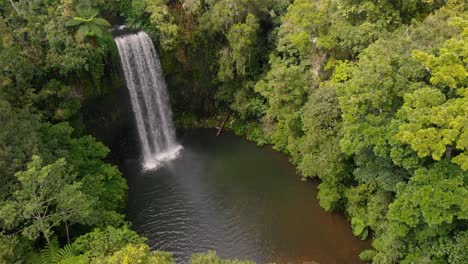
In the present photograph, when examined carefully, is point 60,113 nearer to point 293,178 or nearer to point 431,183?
point 293,178

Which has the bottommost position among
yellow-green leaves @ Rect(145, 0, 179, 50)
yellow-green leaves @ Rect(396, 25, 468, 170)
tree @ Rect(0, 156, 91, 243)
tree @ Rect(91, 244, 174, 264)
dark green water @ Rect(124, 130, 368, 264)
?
dark green water @ Rect(124, 130, 368, 264)

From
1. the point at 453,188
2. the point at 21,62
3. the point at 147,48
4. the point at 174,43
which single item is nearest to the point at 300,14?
the point at 174,43

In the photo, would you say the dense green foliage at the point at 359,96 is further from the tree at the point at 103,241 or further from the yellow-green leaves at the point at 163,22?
the tree at the point at 103,241

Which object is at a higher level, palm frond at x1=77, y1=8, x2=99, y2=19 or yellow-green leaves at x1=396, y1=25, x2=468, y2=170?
palm frond at x1=77, y1=8, x2=99, y2=19

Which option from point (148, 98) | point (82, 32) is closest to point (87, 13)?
point (82, 32)

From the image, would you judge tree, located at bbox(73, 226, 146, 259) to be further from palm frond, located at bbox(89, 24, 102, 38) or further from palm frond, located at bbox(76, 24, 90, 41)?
palm frond, located at bbox(89, 24, 102, 38)

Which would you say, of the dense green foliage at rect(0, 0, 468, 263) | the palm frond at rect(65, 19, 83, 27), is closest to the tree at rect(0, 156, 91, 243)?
the dense green foliage at rect(0, 0, 468, 263)
